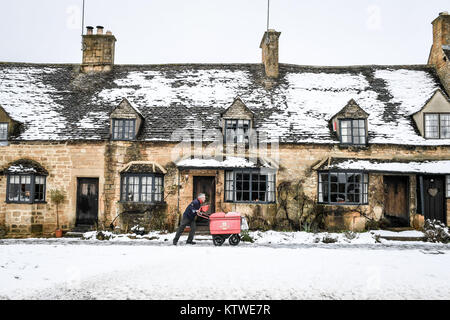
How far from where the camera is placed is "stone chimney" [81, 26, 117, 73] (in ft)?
65.5

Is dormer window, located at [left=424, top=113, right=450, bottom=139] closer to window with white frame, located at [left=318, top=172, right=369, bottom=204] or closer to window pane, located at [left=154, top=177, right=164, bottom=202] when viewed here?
window with white frame, located at [left=318, top=172, right=369, bottom=204]

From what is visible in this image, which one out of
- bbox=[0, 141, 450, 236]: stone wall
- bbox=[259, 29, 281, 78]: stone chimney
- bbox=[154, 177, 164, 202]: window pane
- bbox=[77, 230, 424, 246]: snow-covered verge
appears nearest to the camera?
bbox=[77, 230, 424, 246]: snow-covered verge

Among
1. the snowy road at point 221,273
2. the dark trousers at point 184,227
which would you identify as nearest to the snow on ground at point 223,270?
the snowy road at point 221,273

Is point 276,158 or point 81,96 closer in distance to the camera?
point 276,158

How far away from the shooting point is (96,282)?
286 inches

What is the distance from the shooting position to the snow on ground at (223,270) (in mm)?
6594

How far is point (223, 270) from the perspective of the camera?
811 cm

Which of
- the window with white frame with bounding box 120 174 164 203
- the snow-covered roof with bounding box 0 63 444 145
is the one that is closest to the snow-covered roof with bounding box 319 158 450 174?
the snow-covered roof with bounding box 0 63 444 145

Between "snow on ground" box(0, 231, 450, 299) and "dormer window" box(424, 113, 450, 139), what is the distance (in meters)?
6.49

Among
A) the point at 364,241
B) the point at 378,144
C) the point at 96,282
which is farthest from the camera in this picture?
the point at 378,144

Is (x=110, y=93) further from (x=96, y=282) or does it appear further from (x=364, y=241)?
(x=364, y=241)

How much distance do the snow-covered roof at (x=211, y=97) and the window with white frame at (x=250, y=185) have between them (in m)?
2.06

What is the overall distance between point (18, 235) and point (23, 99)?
7.41 m
